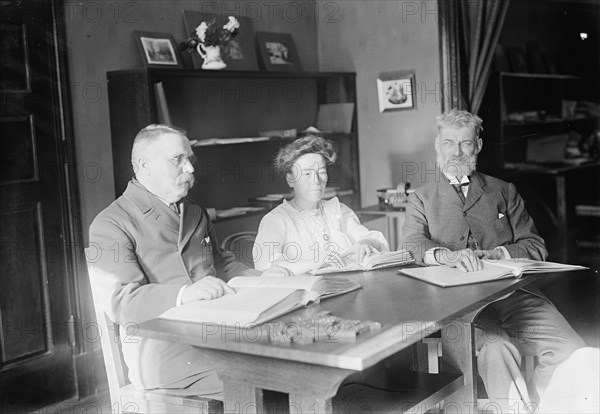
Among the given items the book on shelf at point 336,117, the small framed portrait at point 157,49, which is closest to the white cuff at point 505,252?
the small framed portrait at point 157,49

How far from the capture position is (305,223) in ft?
12.6

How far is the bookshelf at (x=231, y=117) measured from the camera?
436cm

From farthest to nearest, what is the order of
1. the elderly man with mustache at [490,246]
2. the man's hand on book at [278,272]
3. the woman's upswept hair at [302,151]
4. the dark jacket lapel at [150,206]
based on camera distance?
the woman's upswept hair at [302,151]
the elderly man with mustache at [490,246]
the man's hand on book at [278,272]
the dark jacket lapel at [150,206]

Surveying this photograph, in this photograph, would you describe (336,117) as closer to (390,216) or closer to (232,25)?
(390,216)

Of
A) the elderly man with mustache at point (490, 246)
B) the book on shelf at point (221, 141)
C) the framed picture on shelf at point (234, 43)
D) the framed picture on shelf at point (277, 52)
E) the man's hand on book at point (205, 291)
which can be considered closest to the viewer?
the man's hand on book at point (205, 291)

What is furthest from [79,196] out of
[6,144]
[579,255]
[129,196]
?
[579,255]

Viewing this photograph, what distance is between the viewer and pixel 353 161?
237 inches

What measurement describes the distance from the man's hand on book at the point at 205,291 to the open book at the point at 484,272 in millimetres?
769

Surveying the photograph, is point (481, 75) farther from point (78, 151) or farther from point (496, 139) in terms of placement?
point (78, 151)

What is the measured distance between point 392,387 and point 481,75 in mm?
3319

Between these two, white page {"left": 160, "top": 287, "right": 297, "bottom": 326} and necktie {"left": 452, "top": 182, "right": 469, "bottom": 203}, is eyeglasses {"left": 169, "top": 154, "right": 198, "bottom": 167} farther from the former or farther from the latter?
necktie {"left": 452, "top": 182, "right": 469, "bottom": 203}

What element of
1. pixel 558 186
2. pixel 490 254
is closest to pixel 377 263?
pixel 490 254

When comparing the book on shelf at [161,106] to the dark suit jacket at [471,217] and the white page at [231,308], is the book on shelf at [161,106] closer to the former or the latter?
the dark suit jacket at [471,217]

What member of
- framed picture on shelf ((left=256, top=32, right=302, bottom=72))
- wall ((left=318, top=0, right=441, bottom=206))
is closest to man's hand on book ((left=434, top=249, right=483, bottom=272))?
wall ((left=318, top=0, right=441, bottom=206))
